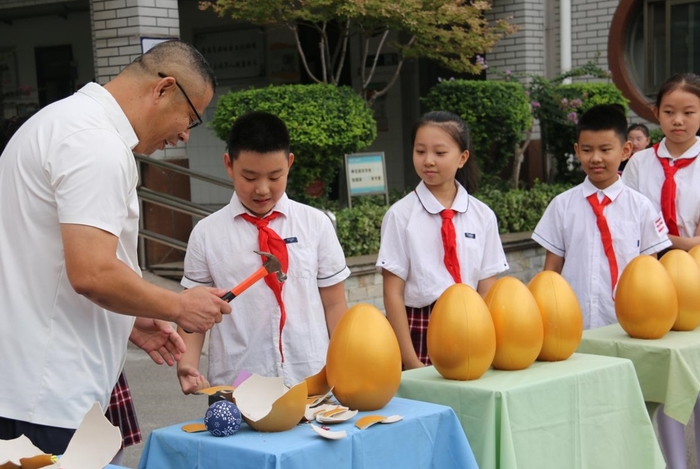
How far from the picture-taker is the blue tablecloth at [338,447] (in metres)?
2.59

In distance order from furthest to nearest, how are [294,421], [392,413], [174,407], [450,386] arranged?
1. [174,407]
2. [450,386]
3. [392,413]
4. [294,421]

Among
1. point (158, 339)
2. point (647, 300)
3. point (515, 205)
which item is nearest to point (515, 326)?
point (647, 300)

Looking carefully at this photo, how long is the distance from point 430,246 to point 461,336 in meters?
1.01

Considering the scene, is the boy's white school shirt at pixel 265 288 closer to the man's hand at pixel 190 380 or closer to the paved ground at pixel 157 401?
the man's hand at pixel 190 380

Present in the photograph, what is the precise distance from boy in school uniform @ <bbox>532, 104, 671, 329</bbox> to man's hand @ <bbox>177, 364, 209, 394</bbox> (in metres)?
Answer: 2.17

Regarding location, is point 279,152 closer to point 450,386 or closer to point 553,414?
point 450,386

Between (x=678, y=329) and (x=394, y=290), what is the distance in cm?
125

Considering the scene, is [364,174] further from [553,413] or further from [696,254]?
[553,413]

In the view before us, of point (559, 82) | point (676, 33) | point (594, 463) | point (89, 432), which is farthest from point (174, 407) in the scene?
point (676, 33)

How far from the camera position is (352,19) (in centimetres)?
919

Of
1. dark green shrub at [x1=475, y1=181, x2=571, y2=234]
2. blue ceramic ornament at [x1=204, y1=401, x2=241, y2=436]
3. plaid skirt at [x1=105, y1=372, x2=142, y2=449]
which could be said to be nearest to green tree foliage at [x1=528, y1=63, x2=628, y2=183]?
dark green shrub at [x1=475, y1=181, x2=571, y2=234]

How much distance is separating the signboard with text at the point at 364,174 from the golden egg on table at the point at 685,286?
16.6ft

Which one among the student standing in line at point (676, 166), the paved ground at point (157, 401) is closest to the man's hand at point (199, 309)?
the paved ground at point (157, 401)

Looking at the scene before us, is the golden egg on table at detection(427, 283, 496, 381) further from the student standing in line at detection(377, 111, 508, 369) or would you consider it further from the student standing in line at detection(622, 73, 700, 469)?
the student standing in line at detection(622, 73, 700, 469)
